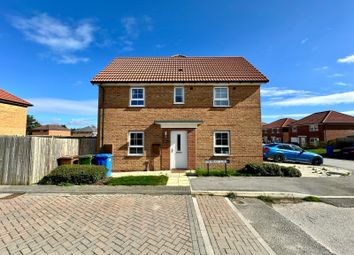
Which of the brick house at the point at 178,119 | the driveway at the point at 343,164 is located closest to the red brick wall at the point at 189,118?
the brick house at the point at 178,119

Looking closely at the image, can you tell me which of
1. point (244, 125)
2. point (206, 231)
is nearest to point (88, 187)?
point (206, 231)

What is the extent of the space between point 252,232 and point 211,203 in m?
2.22

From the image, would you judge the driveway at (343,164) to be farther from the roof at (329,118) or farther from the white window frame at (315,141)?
the roof at (329,118)

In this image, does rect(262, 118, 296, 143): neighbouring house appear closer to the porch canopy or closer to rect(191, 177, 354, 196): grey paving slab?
rect(191, 177, 354, 196): grey paving slab

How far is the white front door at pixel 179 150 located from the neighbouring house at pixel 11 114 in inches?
741

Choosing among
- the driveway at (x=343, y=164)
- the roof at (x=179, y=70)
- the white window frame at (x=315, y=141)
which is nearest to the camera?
the roof at (x=179, y=70)

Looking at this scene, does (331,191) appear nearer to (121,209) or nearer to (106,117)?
(121,209)

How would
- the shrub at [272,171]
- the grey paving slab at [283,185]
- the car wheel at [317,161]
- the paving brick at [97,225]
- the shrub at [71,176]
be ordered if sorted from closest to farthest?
the paving brick at [97,225] < the grey paving slab at [283,185] < the shrub at [71,176] < the shrub at [272,171] < the car wheel at [317,161]

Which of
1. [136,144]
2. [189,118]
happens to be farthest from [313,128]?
[136,144]

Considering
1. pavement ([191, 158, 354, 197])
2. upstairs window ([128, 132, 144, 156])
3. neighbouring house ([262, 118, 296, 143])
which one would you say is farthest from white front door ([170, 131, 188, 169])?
neighbouring house ([262, 118, 296, 143])

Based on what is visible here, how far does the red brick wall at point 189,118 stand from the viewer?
1262 cm

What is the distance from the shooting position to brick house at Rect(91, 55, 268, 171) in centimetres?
1262

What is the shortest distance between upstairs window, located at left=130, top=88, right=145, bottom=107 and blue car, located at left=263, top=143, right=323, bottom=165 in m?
11.5

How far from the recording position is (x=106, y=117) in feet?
42.4
